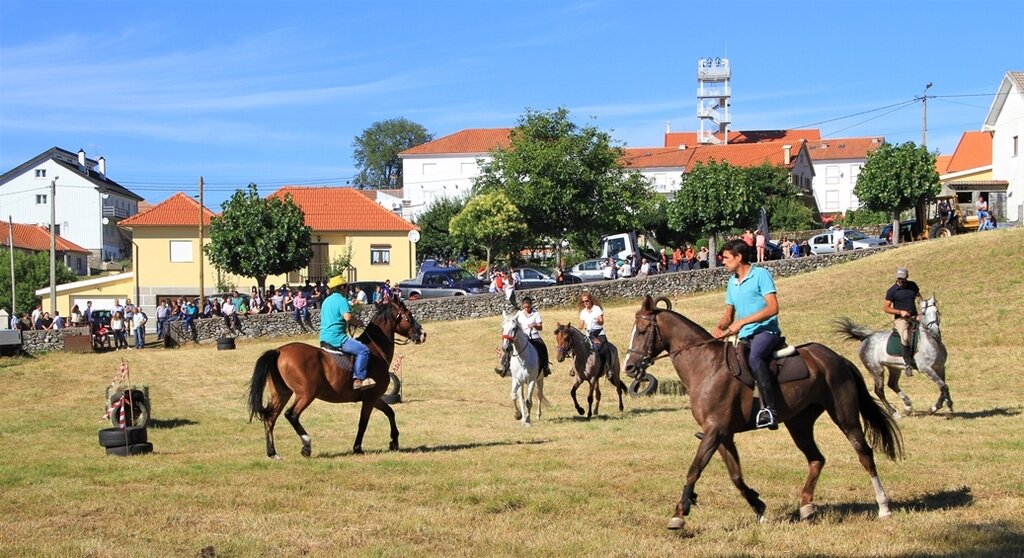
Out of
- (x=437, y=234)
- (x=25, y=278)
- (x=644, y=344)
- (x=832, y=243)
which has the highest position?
(x=437, y=234)

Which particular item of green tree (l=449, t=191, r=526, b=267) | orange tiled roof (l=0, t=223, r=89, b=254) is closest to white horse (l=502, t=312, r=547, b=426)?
green tree (l=449, t=191, r=526, b=267)

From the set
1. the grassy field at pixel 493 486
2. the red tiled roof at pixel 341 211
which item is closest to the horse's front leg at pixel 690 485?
the grassy field at pixel 493 486

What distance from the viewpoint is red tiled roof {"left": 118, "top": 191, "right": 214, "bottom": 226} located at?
213ft

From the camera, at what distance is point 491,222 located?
205ft

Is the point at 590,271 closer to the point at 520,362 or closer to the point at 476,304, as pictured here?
the point at 476,304

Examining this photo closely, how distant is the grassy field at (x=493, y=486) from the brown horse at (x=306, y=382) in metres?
0.57

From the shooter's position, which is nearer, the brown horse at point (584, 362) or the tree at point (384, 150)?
the brown horse at point (584, 362)

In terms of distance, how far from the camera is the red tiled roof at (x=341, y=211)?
66750mm

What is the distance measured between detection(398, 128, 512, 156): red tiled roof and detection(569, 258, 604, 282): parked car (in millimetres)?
59688

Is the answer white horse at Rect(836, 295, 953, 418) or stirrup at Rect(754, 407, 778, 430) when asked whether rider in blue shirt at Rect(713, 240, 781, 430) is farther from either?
white horse at Rect(836, 295, 953, 418)

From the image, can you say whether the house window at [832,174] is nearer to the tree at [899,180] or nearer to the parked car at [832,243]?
the parked car at [832,243]

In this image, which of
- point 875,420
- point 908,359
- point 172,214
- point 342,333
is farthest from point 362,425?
point 172,214

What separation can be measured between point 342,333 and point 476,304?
94.6 feet

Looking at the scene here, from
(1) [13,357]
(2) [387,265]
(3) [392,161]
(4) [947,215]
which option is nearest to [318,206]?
(2) [387,265]
